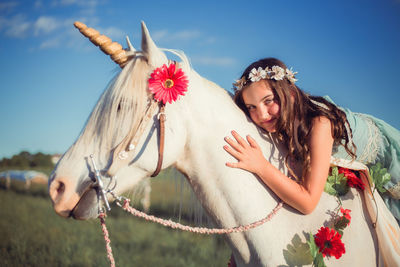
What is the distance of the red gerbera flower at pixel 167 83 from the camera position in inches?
55.4

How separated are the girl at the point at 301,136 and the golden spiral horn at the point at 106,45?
0.77m

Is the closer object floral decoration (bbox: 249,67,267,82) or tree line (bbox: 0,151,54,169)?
floral decoration (bbox: 249,67,267,82)

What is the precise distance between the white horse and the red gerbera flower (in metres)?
0.06

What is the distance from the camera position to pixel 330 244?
1454mm

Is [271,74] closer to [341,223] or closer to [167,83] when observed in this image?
[167,83]

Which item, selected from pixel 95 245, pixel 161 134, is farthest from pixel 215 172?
pixel 95 245

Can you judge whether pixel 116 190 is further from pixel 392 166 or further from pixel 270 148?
pixel 392 166

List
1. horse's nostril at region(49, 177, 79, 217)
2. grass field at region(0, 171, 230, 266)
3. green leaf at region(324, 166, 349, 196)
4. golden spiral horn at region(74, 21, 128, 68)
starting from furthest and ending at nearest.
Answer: grass field at region(0, 171, 230, 266)
green leaf at region(324, 166, 349, 196)
golden spiral horn at region(74, 21, 128, 68)
horse's nostril at region(49, 177, 79, 217)

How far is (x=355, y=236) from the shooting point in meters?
1.59

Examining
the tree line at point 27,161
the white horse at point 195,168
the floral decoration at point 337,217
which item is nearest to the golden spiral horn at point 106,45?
the white horse at point 195,168

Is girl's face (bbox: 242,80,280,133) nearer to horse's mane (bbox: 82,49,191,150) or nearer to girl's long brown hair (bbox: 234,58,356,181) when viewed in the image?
girl's long brown hair (bbox: 234,58,356,181)

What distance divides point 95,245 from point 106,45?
6302mm

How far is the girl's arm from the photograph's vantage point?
147 cm

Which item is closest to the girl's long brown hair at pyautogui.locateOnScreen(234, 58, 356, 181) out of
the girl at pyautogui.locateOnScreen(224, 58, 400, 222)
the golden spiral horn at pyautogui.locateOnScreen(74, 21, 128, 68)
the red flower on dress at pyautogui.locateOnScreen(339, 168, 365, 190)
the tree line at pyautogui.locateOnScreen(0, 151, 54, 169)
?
the girl at pyautogui.locateOnScreen(224, 58, 400, 222)
